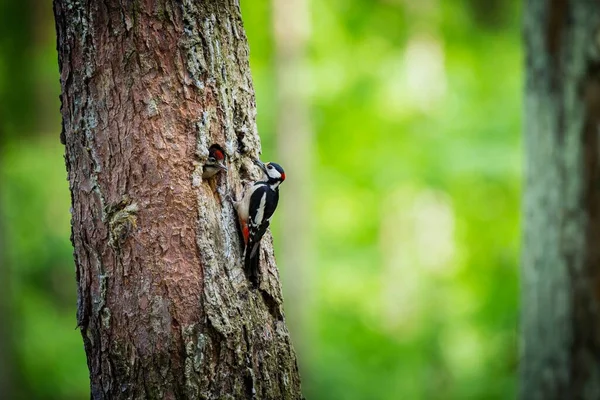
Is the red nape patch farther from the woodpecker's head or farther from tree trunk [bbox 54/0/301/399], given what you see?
the woodpecker's head

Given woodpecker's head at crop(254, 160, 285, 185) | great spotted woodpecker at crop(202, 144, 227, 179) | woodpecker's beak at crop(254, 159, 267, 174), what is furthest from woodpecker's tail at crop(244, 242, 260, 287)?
woodpecker's head at crop(254, 160, 285, 185)

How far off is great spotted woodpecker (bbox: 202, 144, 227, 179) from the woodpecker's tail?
41 centimetres

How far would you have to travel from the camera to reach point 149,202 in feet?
10.2

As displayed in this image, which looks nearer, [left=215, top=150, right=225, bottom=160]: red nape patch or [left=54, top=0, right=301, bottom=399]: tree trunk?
[left=54, top=0, right=301, bottom=399]: tree trunk

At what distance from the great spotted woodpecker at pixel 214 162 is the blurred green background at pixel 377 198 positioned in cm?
795

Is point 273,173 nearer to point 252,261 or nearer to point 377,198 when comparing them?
point 252,261

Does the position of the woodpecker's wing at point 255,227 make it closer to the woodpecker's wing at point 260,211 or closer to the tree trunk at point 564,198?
the woodpecker's wing at point 260,211

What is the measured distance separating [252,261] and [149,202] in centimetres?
61

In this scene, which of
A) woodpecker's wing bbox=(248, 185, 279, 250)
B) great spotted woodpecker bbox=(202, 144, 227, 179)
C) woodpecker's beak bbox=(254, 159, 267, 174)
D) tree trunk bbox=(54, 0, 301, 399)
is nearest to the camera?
tree trunk bbox=(54, 0, 301, 399)

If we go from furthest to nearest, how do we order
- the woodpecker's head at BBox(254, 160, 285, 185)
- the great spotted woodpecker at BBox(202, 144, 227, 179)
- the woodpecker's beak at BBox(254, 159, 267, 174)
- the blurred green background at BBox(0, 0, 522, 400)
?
the blurred green background at BBox(0, 0, 522, 400) → the woodpecker's head at BBox(254, 160, 285, 185) → the woodpecker's beak at BBox(254, 159, 267, 174) → the great spotted woodpecker at BBox(202, 144, 227, 179)

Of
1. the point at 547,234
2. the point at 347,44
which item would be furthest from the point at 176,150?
the point at 347,44

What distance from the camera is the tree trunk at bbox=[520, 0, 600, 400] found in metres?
3.77

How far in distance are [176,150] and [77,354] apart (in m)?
10.0

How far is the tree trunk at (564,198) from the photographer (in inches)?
148
